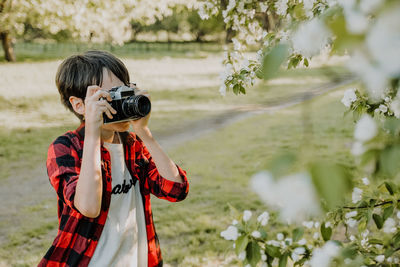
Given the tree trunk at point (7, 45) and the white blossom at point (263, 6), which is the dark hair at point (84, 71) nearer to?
the white blossom at point (263, 6)

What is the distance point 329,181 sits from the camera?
46 cm

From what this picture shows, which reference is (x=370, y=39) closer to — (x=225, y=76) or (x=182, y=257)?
(x=225, y=76)

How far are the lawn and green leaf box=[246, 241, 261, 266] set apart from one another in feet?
0.66

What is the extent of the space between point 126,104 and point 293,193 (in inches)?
48.1

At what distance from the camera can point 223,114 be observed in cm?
1019

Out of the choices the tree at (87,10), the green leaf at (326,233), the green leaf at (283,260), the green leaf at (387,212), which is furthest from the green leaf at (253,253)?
the tree at (87,10)

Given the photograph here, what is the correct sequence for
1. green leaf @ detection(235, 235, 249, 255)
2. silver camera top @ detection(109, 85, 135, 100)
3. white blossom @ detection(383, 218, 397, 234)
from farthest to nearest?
silver camera top @ detection(109, 85, 135, 100)
white blossom @ detection(383, 218, 397, 234)
green leaf @ detection(235, 235, 249, 255)

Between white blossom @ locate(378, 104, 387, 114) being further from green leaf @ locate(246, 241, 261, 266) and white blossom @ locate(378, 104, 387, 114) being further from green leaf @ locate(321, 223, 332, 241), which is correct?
green leaf @ locate(246, 241, 261, 266)

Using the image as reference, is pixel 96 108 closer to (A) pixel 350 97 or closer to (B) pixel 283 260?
(B) pixel 283 260

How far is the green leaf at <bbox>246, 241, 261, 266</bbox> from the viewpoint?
1254 millimetres

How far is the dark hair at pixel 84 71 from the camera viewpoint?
69.3 inches

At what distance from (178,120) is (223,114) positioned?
1358mm

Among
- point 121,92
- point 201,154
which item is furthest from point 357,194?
point 201,154

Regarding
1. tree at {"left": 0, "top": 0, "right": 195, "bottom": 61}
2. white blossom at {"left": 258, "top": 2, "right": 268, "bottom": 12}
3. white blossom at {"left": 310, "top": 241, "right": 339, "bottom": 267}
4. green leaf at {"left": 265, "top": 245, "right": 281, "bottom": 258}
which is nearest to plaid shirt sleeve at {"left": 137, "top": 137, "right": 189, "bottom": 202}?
green leaf at {"left": 265, "top": 245, "right": 281, "bottom": 258}
